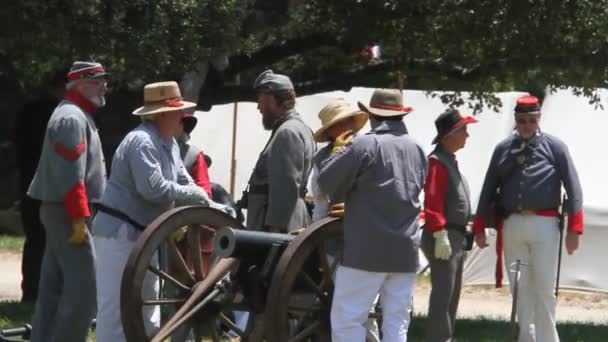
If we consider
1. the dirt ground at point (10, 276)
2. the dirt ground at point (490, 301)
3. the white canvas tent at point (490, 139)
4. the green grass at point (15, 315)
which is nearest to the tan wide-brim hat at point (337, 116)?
the green grass at point (15, 315)

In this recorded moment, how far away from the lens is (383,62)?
13852 millimetres

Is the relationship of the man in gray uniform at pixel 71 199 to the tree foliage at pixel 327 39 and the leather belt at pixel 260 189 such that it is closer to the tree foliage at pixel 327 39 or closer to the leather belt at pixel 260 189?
the leather belt at pixel 260 189

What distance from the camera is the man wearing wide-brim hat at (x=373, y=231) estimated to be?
26.1 feet

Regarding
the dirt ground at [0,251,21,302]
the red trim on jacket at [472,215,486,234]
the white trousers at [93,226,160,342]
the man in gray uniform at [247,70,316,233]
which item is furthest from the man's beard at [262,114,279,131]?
the dirt ground at [0,251,21,302]

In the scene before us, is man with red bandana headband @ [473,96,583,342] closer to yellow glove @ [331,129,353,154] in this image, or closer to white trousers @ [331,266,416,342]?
yellow glove @ [331,129,353,154]

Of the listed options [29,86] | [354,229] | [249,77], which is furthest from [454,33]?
[249,77]

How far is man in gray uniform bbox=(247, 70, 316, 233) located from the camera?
902 cm

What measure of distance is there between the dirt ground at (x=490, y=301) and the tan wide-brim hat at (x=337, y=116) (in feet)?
18.3

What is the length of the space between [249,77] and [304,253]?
10.4m

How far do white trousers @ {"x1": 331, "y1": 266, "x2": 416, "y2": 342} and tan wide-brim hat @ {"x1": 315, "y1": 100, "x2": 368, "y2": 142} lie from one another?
1.18m

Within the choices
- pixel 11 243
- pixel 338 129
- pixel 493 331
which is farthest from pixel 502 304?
pixel 11 243

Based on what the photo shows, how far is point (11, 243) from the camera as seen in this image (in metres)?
21.4

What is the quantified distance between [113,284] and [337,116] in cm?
172

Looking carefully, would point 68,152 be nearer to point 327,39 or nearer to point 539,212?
point 539,212
